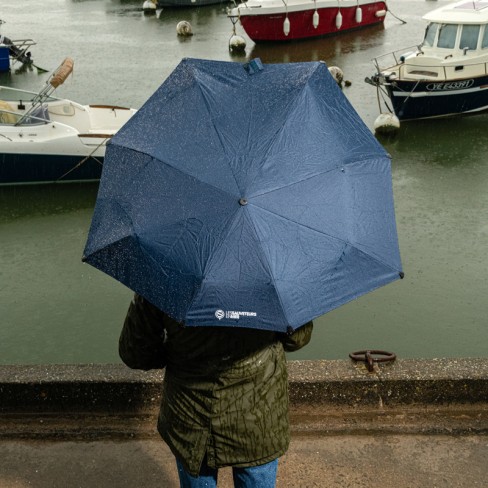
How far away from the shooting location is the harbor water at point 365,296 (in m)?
5.88

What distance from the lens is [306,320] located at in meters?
1.94

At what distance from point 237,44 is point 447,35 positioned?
5428 mm

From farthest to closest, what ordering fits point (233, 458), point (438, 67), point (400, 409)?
point (438, 67), point (400, 409), point (233, 458)

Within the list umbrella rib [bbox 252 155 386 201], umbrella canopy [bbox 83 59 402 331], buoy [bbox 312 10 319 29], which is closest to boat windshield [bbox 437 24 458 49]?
buoy [bbox 312 10 319 29]

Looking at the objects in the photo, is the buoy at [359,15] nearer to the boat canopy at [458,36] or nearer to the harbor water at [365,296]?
the harbor water at [365,296]

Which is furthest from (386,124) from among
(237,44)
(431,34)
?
(237,44)

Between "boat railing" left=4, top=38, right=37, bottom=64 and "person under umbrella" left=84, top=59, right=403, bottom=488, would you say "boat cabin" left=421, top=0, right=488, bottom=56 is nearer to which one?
"boat railing" left=4, top=38, right=37, bottom=64

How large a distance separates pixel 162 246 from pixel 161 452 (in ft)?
4.06

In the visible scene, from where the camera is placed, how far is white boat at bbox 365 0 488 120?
35.7 ft

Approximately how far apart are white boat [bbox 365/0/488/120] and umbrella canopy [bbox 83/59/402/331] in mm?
8962

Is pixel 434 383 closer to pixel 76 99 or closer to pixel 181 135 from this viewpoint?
pixel 181 135

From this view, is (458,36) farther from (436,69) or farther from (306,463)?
(306,463)

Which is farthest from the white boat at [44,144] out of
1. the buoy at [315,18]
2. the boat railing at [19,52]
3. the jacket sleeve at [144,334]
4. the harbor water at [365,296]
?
the buoy at [315,18]

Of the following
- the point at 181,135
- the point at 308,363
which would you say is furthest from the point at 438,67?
the point at 181,135
